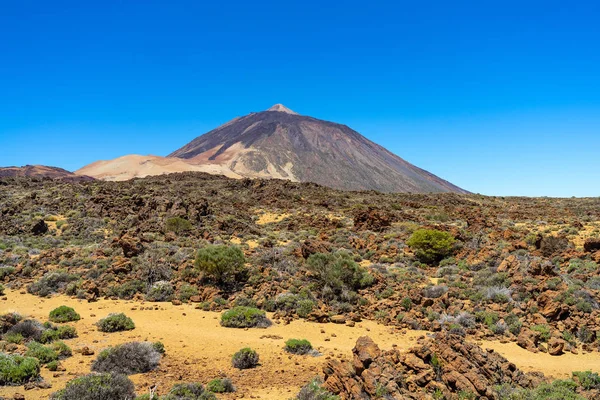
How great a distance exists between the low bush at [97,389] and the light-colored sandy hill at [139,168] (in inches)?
3439

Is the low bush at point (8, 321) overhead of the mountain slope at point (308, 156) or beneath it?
beneath

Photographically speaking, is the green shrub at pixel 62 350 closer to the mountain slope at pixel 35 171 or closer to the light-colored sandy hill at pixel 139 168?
the mountain slope at pixel 35 171

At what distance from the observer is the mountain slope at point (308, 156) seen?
103 meters

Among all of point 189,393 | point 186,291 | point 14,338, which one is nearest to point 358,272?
point 186,291

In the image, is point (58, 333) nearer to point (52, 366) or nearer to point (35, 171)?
point (52, 366)

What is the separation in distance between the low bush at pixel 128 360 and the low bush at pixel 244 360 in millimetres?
1516

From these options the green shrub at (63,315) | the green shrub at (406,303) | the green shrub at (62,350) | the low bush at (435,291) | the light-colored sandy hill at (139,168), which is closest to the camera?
the green shrub at (62,350)

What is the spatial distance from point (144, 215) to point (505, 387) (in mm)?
23179

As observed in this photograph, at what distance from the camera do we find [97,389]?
582cm

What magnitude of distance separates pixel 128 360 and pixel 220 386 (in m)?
2.09

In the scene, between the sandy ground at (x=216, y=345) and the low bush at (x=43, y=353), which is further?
the low bush at (x=43, y=353)

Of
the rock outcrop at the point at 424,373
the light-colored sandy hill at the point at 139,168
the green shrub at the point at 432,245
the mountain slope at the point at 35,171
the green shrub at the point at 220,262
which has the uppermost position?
the light-colored sandy hill at the point at 139,168

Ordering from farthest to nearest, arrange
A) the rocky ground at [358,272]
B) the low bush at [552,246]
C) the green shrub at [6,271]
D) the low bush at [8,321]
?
the low bush at [552,246] < the green shrub at [6,271] < the low bush at [8,321] < the rocky ground at [358,272]

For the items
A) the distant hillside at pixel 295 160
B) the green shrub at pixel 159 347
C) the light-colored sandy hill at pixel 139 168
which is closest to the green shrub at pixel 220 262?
the green shrub at pixel 159 347
